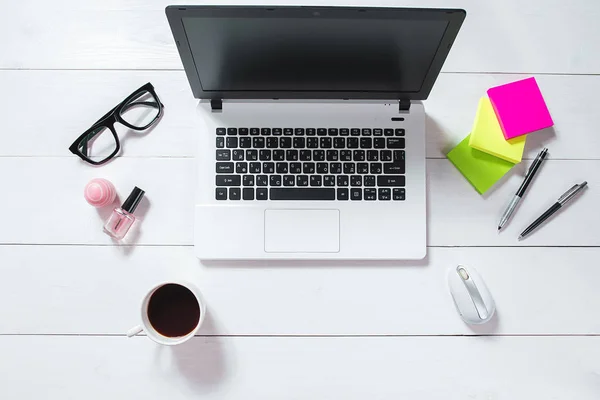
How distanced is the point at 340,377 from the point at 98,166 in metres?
0.55

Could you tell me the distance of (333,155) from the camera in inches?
31.7

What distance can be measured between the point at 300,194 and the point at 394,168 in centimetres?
16

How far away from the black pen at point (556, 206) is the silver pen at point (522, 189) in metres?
0.04

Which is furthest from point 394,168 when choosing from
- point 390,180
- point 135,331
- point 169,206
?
point 135,331

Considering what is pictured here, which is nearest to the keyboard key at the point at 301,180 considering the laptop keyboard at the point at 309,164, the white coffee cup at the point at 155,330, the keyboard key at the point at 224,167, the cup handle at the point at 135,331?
the laptop keyboard at the point at 309,164

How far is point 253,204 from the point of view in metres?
0.80

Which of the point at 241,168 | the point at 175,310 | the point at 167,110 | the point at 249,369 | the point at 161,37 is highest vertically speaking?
the point at 161,37

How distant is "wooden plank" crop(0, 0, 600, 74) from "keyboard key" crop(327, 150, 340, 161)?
26 cm

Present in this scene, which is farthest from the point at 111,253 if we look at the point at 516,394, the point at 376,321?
the point at 516,394

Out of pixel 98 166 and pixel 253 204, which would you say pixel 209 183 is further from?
pixel 98 166

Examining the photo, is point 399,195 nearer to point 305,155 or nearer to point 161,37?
point 305,155

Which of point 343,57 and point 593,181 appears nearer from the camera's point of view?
point 343,57

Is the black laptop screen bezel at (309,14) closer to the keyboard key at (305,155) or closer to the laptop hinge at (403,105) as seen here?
the laptop hinge at (403,105)

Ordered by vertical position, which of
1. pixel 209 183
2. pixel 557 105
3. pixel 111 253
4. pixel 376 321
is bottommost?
pixel 376 321
